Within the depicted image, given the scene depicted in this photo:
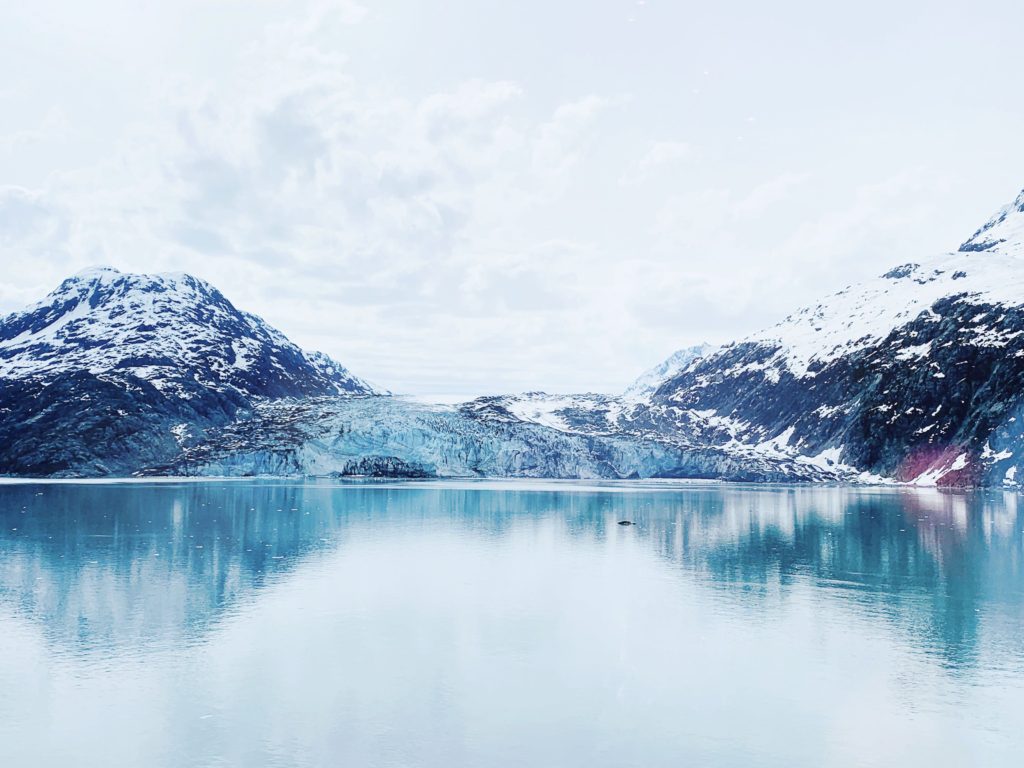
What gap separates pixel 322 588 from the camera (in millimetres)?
41906

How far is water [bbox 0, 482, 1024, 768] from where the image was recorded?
20.5 m

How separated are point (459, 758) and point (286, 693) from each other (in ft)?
24.7

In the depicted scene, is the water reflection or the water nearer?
the water

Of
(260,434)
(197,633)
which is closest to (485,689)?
(197,633)

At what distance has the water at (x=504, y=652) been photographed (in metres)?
20.5

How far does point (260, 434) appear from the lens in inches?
7849

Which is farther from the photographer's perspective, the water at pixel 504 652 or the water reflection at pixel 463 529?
the water reflection at pixel 463 529

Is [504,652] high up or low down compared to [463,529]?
down

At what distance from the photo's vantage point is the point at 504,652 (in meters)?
29.7

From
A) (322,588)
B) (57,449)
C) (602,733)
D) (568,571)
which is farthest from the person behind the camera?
(57,449)

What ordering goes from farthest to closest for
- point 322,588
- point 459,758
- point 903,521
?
point 903,521
point 322,588
point 459,758

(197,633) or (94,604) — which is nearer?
(197,633)

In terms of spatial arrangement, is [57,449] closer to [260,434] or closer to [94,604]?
[260,434]

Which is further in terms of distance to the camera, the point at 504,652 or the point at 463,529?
the point at 463,529
